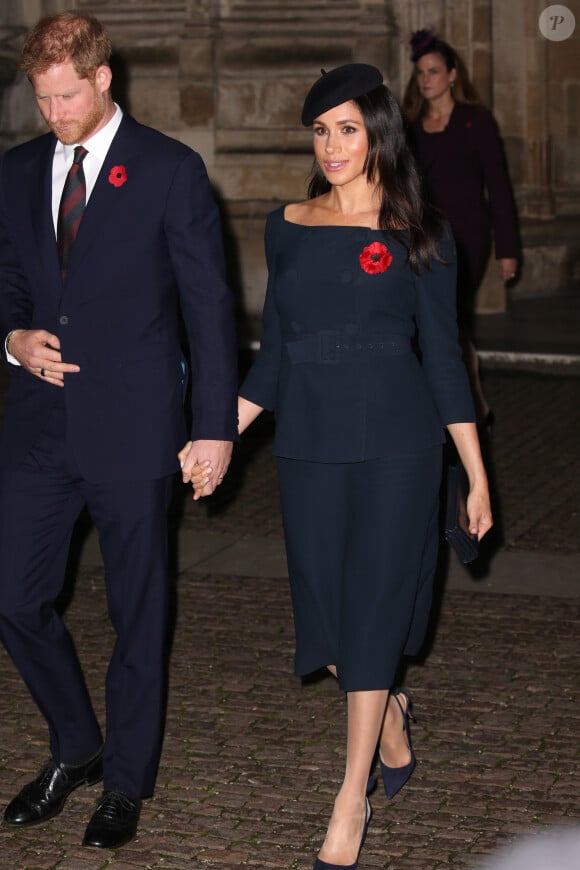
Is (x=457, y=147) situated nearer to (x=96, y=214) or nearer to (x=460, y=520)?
(x=460, y=520)

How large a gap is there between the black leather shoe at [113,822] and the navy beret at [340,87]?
6.06 feet

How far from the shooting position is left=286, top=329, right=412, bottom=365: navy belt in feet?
13.2

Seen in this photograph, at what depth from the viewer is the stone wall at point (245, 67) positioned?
14617 mm

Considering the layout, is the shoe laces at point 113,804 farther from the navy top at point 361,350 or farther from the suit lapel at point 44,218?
the suit lapel at point 44,218

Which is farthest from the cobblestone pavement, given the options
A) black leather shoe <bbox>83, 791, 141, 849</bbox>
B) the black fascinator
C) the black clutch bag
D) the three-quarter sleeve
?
the black fascinator

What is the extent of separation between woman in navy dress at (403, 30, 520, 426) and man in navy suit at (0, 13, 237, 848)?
426 centimetres

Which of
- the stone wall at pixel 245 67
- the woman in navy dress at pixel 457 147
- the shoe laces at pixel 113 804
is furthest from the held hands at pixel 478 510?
the stone wall at pixel 245 67

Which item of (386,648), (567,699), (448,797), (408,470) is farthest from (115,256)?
(567,699)

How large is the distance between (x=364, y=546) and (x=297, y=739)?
108cm

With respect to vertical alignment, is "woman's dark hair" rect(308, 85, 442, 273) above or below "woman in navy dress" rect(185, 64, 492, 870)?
above

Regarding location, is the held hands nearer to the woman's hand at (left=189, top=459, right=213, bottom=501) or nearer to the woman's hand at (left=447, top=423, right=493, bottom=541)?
the woman's hand at (left=447, top=423, right=493, bottom=541)

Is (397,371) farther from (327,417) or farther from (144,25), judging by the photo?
(144,25)

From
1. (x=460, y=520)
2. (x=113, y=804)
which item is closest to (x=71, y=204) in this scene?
(x=460, y=520)

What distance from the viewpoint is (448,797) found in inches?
176
